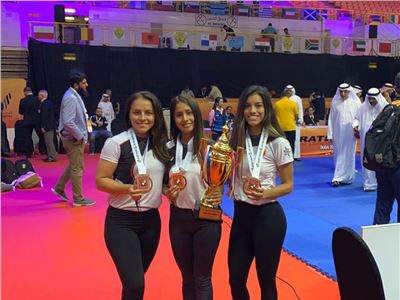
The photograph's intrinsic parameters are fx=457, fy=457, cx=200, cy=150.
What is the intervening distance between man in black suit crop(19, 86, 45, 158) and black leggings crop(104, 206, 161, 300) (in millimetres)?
8268

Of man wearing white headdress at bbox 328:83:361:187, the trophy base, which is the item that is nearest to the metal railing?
man wearing white headdress at bbox 328:83:361:187

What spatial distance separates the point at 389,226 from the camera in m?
2.33

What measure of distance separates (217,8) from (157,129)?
15.3m

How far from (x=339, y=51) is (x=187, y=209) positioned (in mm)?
16649

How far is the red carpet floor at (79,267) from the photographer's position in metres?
3.35

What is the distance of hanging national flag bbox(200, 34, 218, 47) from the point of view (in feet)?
51.9

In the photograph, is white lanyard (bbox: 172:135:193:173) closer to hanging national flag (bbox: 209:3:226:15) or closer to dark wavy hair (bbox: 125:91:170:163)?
dark wavy hair (bbox: 125:91:170:163)

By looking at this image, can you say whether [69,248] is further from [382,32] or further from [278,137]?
[382,32]

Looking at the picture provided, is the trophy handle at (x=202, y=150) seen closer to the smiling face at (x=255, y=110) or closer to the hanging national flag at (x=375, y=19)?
the smiling face at (x=255, y=110)

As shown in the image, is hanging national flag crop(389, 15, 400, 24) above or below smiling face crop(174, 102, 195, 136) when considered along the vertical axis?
above

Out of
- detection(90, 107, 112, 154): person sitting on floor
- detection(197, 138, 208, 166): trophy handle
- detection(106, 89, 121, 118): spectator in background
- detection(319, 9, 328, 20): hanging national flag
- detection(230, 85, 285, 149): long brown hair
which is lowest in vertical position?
detection(90, 107, 112, 154): person sitting on floor

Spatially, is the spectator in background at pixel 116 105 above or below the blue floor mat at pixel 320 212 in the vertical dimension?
above

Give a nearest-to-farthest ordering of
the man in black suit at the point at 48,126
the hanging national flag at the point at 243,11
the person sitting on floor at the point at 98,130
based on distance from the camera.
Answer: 1. the man in black suit at the point at 48,126
2. the person sitting on floor at the point at 98,130
3. the hanging national flag at the point at 243,11

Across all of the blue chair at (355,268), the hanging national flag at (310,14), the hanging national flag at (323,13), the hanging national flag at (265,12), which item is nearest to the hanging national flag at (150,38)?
the hanging national flag at (265,12)
